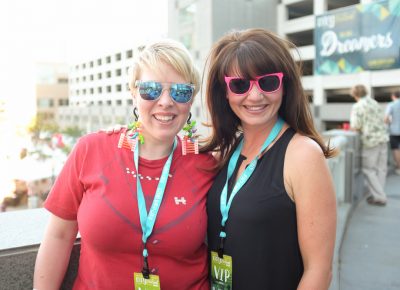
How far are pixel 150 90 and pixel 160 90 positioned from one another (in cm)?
4

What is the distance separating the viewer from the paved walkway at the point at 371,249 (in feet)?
11.0

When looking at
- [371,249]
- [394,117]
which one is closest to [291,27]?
[394,117]

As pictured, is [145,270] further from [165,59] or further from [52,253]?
[165,59]

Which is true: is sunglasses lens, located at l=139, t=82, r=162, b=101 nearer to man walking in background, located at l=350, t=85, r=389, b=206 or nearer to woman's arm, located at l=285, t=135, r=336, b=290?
woman's arm, located at l=285, t=135, r=336, b=290

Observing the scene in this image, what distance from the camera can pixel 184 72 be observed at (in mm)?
1688

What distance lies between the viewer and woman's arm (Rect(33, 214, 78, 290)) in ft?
5.44

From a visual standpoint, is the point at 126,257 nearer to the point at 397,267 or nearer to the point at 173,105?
the point at 173,105

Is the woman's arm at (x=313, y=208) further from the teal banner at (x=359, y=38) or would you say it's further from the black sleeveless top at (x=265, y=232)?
the teal banner at (x=359, y=38)

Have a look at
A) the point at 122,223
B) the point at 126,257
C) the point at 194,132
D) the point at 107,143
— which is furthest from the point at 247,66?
the point at 126,257

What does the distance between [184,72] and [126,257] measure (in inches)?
32.0

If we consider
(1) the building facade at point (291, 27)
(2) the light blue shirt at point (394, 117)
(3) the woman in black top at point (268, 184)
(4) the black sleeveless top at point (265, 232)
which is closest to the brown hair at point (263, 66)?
(3) the woman in black top at point (268, 184)

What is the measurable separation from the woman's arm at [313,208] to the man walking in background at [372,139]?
4812 millimetres

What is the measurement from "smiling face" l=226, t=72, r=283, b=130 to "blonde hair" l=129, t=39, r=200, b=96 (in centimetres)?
19

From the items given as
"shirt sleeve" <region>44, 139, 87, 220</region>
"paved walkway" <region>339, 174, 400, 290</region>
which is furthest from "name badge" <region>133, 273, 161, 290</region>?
"paved walkway" <region>339, 174, 400, 290</region>
